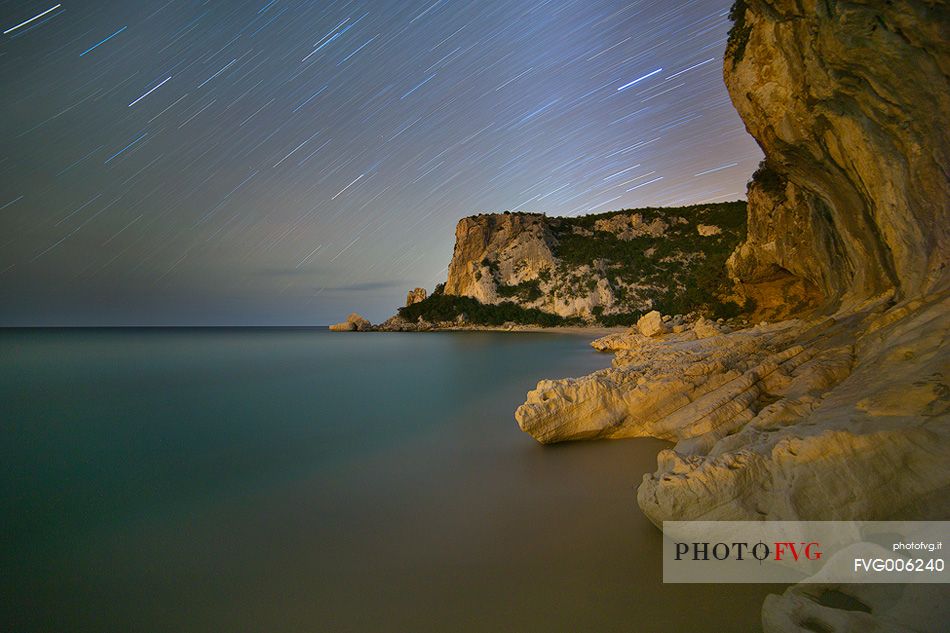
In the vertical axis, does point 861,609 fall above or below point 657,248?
below

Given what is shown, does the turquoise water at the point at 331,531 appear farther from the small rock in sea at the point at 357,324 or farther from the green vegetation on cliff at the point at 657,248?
the small rock in sea at the point at 357,324

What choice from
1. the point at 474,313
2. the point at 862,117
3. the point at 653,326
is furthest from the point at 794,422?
the point at 474,313

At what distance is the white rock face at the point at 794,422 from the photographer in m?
3.39

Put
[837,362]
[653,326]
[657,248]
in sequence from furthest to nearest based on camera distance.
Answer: [657,248]
[653,326]
[837,362]

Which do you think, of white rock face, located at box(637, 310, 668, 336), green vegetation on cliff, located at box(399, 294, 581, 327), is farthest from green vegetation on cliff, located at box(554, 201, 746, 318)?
white rock face, located at box(637, 310, 668, 336)

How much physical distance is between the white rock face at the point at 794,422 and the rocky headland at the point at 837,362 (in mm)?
17

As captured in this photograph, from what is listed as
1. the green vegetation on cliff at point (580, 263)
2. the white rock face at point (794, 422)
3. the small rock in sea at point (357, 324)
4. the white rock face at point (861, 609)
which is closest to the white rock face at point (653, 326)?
the white rock face at point (794, 422)

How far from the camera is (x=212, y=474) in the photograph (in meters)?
6.74

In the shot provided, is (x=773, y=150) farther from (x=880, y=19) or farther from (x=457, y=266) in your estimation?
(x=457, y=266)

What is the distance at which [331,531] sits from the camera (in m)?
4.64

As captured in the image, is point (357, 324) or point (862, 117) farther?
point (357, 324)

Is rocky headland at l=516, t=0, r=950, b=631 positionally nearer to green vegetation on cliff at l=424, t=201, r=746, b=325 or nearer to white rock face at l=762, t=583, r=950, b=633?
white rock face at l=762, t=583, r=950, b=633

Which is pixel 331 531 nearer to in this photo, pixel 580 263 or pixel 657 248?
pixel 580 263

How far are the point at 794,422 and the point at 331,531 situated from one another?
18.3 ft
